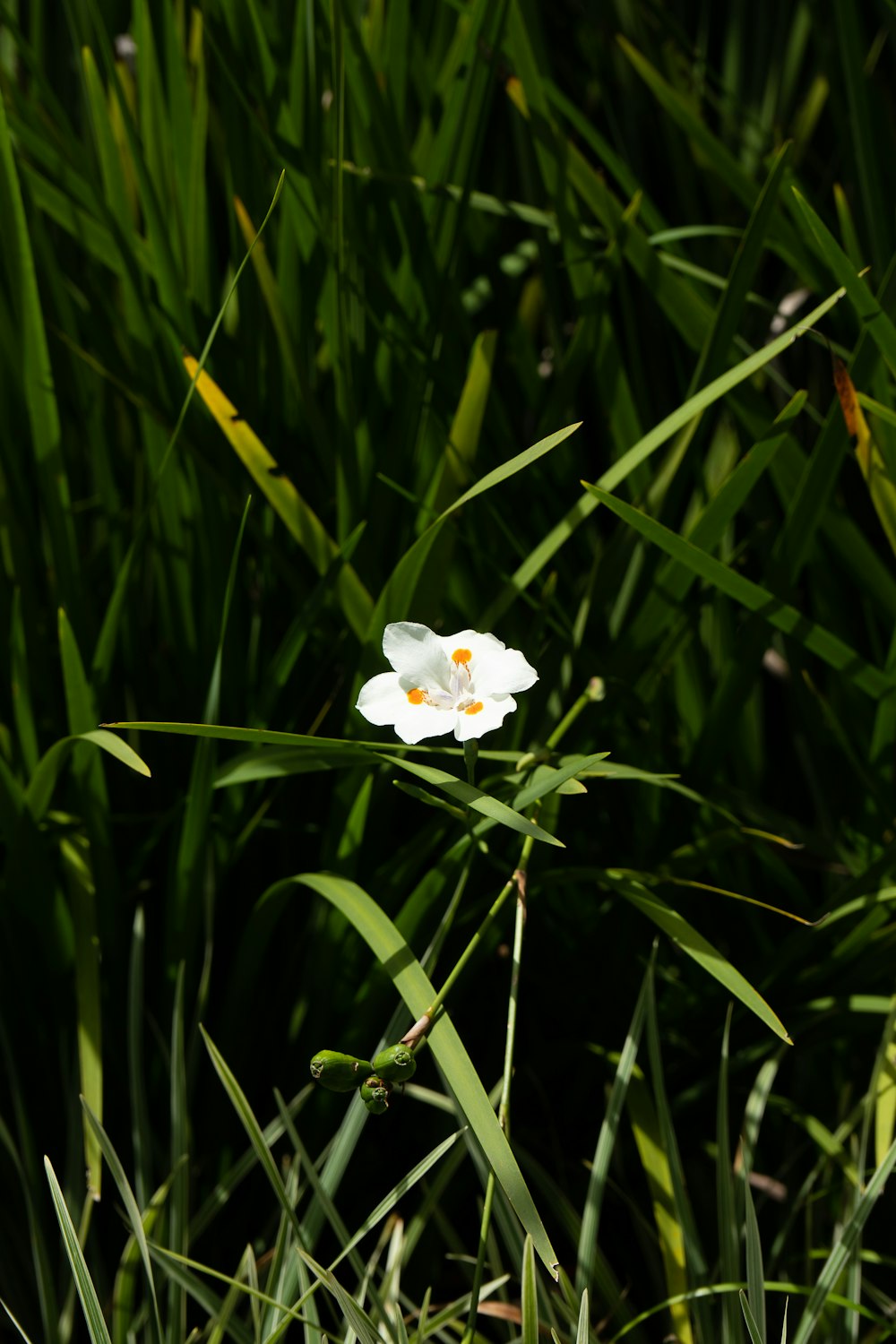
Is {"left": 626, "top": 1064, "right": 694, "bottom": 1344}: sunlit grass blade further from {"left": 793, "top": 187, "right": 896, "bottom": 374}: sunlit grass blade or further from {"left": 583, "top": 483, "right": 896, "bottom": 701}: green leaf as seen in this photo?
{"left": 793, "top": 187, "right": 896, "bottom": 374}: sunlit grass blade

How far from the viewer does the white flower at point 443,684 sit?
662mm

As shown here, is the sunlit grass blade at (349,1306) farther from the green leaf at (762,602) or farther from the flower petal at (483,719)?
the green leaf at (762,602)

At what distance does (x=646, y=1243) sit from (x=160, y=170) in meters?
1.24

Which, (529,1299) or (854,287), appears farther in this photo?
(854,287)

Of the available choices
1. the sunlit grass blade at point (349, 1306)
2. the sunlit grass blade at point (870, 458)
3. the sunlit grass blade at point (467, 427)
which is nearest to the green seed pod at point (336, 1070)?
the sunlit grass blade at point (349, 1306)

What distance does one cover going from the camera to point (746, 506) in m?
1.19

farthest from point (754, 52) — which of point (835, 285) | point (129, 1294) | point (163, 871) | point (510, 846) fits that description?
point (129, 1294)

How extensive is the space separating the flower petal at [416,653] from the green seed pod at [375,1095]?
0.26 m

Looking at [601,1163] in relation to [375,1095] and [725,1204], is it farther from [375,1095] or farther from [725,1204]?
[375,1095]

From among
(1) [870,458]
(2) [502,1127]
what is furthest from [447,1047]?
(1) [870,458]

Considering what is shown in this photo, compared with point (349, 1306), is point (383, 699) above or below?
above

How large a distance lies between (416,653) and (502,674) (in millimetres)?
69

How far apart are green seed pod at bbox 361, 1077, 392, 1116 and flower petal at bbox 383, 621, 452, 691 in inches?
10.3

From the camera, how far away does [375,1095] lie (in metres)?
0.60
